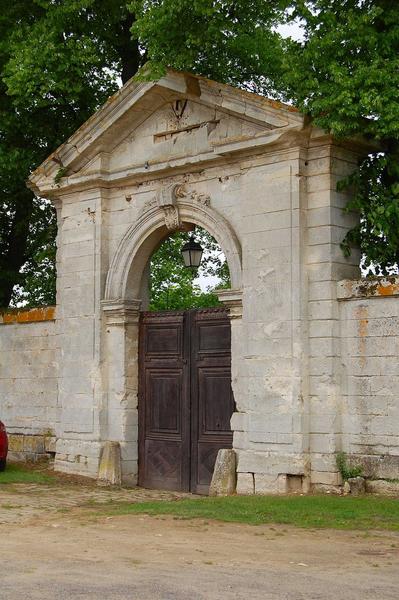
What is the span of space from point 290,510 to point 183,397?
342cm

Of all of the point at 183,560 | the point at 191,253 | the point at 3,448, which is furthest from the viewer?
Result: the point at 3,448

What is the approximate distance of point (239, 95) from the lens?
459 inches

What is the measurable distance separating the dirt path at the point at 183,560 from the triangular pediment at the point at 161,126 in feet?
16.5

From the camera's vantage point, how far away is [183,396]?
12.7 meters

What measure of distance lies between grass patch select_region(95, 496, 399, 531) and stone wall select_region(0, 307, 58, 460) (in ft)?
13.1

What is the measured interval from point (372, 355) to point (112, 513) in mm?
3410

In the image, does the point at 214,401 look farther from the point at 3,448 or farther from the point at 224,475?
the point at 3,448

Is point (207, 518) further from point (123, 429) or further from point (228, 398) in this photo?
point (123, 429)

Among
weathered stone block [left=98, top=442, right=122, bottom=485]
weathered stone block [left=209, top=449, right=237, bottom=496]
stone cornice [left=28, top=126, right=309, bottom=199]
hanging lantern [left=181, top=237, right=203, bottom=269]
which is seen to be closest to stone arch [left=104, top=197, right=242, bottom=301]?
hanging lantern [left=181, top=237, right=203, bottom=269]

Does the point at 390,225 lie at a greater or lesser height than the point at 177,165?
lesser

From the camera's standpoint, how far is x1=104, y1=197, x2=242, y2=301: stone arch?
12.5 metres

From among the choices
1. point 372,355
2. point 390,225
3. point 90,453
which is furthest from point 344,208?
point 90,453

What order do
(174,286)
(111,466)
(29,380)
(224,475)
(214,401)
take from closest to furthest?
(224,475), (214,401), (111,466), (29,380), (174,286)

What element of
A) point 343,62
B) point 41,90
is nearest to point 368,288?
point 343,62
